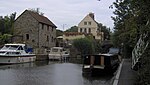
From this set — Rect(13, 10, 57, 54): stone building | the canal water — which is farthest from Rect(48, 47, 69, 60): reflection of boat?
the canal water

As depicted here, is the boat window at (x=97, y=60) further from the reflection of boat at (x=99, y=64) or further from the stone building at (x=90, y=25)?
the stone building at (x=90, y=25)

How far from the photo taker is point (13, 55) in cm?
4684

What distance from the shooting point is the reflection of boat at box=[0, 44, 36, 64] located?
151 ft

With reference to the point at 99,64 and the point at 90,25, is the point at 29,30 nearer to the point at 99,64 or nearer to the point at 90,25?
the point at 99,64

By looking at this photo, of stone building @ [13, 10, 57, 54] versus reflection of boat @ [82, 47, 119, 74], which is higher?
stone building @ [13, 10, 57, 54]

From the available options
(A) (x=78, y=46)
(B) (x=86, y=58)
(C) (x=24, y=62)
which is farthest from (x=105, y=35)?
(B) (x=86, y=58)

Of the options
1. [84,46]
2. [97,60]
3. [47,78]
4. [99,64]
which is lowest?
[47,78]

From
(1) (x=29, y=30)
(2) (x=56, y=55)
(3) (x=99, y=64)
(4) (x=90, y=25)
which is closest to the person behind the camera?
(3) (x=99, y=64)

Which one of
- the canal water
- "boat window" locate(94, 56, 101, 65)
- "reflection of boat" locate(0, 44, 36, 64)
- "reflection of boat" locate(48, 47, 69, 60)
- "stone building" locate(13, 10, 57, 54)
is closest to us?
the canal water

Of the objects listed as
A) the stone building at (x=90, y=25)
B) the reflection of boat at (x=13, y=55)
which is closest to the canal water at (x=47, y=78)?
the reflection of boat at (x=13, y=55)

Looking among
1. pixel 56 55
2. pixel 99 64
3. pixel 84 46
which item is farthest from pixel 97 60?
pixel 84 46

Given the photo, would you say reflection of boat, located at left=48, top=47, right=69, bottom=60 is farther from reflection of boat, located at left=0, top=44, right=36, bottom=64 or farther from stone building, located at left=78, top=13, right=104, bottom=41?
stone building, located at left=78, top=13, right=104, bottom=41

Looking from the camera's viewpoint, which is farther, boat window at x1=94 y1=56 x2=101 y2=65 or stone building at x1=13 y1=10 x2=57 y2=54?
stone building at x1=13 y1=10 x2=57 y2=54

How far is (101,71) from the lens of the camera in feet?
106
